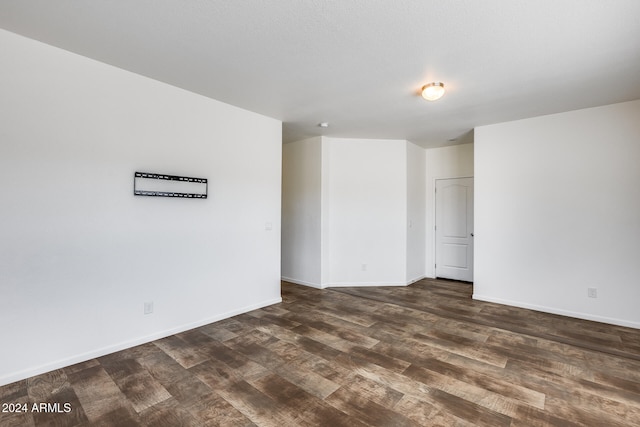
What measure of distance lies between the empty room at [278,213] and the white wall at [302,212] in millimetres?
715

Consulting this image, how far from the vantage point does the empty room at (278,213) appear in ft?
6.56

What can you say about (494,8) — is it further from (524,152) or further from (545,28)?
(524,152)

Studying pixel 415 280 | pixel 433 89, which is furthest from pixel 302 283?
pixel 433 89

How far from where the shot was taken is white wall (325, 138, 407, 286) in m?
5.28

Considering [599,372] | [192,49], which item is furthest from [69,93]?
[599,372]

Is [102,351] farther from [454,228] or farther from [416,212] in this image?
[454,228]

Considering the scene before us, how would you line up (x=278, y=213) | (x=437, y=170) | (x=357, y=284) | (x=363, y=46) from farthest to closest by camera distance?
(x=437, y=170)
(x=357, y=284)
(x=278, y=213)
(x=363, y=46)

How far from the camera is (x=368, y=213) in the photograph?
209 inches

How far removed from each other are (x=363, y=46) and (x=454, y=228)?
14.6 feet

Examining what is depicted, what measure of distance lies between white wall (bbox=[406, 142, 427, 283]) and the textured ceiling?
6.63ft

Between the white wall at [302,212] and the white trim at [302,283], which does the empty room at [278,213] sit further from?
the white wall at [302,212]

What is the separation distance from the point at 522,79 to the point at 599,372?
265cm

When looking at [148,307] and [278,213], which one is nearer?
[148,307]

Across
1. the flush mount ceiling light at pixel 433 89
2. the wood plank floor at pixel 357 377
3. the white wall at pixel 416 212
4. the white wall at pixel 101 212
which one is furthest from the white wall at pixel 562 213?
the white wall at pixel 101 212
